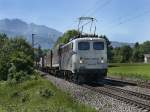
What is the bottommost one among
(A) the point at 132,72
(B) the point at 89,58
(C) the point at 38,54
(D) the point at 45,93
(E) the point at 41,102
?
→ (E) the point at 41,102

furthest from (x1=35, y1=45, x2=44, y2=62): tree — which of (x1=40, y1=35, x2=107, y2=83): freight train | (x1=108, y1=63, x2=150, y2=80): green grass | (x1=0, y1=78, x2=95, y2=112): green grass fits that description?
(x1=0, y1=78, x2=95, y2=112): green grass

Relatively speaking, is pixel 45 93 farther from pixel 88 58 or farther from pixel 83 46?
pixel 83 46

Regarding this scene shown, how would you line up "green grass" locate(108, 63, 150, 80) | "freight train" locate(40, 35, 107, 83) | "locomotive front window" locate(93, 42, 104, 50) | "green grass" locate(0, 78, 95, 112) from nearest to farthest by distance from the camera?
1. "green grass" locate(0, 78, 95, 112)
2. "freight train" locate(40, 35, 107, 83)
3. "locomotive front window" locate(93, 42, 104, 50)
4. "green grass" locate(108, 63, 150, 80)

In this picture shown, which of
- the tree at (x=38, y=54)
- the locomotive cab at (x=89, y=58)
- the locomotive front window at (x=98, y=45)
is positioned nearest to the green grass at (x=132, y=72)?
the locomotive front window at (x=98, y=45)

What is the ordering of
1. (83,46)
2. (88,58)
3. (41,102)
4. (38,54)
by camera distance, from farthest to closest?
(38,54)
(83,46)
(88,58)
(41,102)

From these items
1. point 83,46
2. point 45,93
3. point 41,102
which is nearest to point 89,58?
point 83,46

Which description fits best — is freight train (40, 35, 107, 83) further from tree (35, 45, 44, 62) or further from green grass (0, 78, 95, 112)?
tree (35, 45, 44, 62)

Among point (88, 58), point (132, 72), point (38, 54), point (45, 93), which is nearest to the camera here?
point (45, 93)

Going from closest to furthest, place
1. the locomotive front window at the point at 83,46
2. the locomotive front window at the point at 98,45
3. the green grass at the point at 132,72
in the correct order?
the locomotive front window at the point at 83,46
the locomotive front window at the point at 98,45
the green grass at the point at 132,72

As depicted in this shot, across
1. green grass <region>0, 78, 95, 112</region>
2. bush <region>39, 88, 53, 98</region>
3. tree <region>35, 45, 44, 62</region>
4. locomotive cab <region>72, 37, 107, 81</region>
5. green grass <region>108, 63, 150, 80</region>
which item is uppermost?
tree <region>35, 45, 44, 62</region>

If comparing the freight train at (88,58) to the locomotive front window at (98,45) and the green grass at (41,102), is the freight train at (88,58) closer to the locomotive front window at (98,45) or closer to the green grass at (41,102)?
the locomotive front window at (98,45)

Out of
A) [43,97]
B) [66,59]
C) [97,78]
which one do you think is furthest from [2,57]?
[43,97]

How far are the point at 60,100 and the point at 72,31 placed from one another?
125 meters

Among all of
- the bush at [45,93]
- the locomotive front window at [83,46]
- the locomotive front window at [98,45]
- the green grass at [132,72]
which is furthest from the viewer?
the green grass at [132,72]
